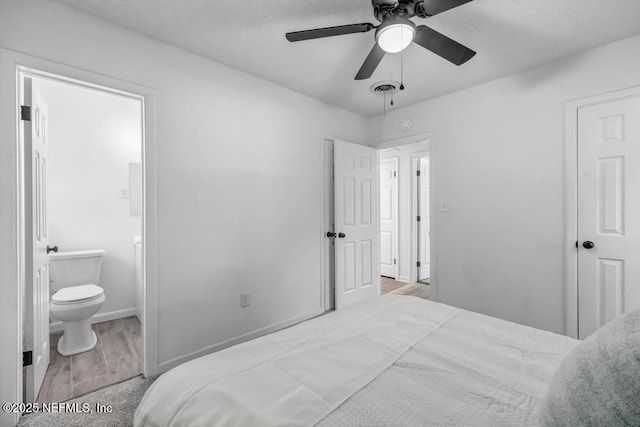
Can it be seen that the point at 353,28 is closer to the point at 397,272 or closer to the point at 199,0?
the point at 199,0

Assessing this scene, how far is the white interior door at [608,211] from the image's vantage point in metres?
2.04

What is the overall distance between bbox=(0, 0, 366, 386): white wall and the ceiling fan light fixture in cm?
145

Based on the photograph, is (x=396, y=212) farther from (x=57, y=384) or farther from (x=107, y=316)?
(x=57, y=384)

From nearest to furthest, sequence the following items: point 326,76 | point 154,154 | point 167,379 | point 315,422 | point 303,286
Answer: point 315,422
point 167,379
point 154,154
point 326,76
point 303,286

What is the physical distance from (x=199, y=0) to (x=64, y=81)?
0.96 metres

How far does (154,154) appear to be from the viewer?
6.66 ft

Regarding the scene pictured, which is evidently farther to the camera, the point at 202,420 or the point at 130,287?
the point at 130,287

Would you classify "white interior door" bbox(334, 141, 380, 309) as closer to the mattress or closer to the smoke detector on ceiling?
the smoke detector on ceiling

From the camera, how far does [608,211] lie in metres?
2.13

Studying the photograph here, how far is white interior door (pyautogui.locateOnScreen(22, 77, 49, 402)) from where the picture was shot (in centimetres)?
Result: 169

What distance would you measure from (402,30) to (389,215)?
12.3 feet

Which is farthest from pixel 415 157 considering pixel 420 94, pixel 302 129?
pixel 302 129

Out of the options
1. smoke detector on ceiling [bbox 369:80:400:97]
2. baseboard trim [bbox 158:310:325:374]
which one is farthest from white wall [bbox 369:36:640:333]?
baseboard trim [bbox 158:310:325:374]

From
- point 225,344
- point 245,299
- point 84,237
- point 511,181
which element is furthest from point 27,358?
point 511,181
